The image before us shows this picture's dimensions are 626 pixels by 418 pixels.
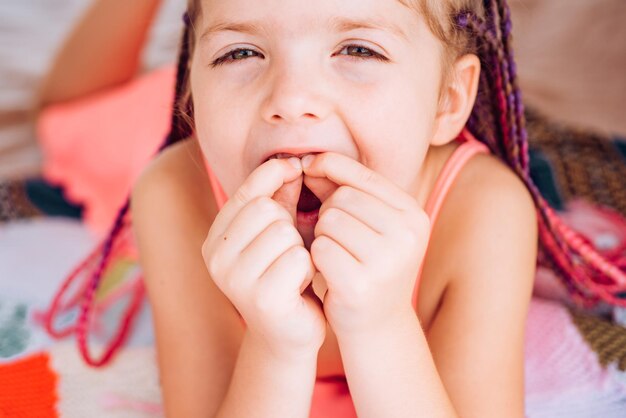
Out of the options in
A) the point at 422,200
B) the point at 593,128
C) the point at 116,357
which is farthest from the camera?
the point at 593,128

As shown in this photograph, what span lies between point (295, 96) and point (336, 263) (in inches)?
6.2

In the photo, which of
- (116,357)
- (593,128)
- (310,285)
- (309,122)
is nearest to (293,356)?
(310,285)

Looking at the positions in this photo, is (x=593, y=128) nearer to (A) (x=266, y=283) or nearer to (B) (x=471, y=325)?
(B) (x=471, y=325)

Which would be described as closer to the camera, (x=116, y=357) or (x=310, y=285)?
(x=310, y=285)

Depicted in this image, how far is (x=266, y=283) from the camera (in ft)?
2.23

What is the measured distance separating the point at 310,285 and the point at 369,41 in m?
0.25

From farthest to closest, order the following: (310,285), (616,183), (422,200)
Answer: (616,183)
(422,200)
(310,285)

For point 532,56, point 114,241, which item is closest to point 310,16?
point 114,241

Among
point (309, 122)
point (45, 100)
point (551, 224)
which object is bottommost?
point (45, 100)

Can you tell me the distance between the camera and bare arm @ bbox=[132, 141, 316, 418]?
2.53 feet

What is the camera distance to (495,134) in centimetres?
103

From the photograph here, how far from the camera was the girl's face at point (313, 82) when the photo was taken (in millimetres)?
726

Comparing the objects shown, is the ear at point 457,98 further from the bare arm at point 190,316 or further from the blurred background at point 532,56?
the blurred background at point 532,56

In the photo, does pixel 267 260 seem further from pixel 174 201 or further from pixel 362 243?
pixel 174 201
